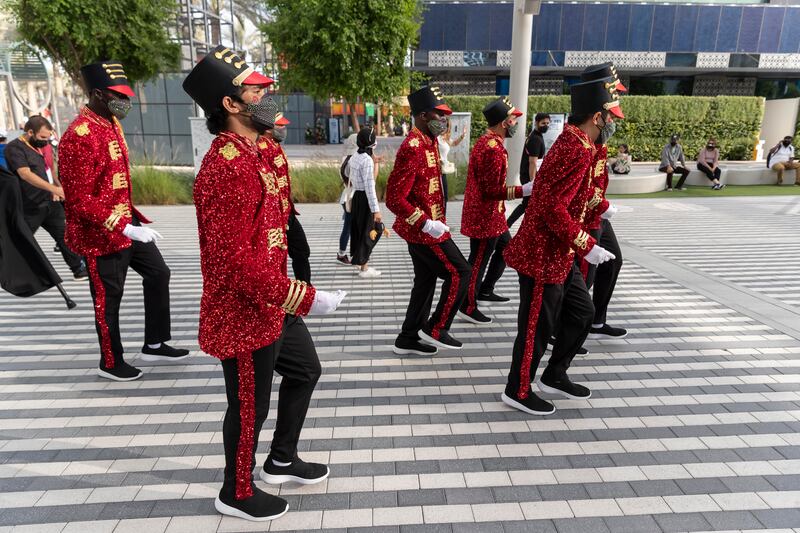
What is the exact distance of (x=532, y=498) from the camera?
9.52ft

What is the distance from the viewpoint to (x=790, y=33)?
31.9 meters

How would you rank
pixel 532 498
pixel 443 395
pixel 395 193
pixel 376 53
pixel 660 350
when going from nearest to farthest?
pixel 532 498
pixel 443 395
pixel 395 193
pixel 660 350
pixel 376 53

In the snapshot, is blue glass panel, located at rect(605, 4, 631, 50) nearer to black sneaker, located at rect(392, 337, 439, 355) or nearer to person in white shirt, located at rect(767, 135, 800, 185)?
person in white shirt, located at rect(767, 135, 800, 185)

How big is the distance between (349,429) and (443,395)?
2.67 ft

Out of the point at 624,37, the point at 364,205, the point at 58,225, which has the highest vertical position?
the point at 624,37

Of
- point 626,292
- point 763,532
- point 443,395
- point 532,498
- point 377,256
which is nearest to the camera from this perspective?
point 763,532

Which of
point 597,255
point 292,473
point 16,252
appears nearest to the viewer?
point 292,473

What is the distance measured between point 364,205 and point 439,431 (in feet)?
12.5

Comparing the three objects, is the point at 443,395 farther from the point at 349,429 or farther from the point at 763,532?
the point at 763,532

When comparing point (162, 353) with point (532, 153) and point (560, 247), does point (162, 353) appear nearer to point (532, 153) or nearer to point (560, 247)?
point (560, 247)

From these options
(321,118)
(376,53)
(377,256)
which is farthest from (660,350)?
(321,118)

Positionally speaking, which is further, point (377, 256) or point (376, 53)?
point (376, 53)

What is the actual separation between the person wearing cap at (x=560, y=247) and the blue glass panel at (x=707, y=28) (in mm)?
34704

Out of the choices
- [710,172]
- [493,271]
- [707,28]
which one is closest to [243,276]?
[493,271]
